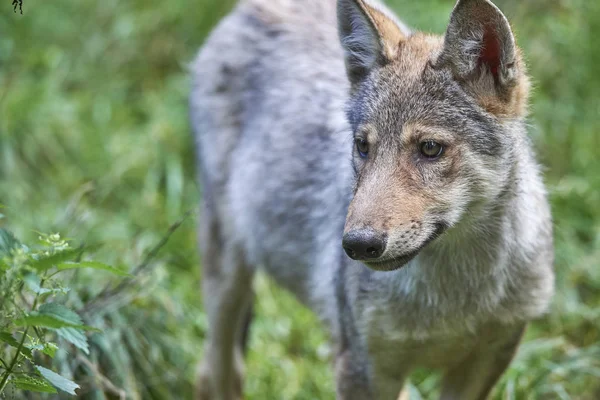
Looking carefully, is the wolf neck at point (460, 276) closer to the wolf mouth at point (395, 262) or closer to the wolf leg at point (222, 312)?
the wolf mouth at point (395, 262)

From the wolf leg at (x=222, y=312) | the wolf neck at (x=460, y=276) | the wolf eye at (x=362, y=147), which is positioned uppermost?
the wolf eye at (x=362, y=147)

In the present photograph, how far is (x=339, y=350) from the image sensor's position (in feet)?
15.8

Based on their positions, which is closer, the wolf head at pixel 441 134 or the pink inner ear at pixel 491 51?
the wolf head at pixel 441 134

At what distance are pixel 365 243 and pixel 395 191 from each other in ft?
0.97

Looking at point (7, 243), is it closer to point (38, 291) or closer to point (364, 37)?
point (38, 291)

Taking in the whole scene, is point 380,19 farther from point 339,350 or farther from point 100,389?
point 100,389

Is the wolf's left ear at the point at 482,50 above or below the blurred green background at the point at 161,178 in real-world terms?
above

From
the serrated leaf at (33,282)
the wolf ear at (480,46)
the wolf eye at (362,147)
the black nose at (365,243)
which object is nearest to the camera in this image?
the serrated leaf at (33,282)

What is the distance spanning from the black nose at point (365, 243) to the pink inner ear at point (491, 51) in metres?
0.94

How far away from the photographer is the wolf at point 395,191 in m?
3.98

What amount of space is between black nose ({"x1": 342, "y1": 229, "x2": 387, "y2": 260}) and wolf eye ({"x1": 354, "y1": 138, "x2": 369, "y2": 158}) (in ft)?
1.74

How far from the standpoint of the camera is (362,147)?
165 inches

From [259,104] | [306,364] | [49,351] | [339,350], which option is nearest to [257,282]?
[306,364]

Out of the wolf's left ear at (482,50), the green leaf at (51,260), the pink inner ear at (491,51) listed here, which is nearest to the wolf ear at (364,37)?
the wolf's left ear at (482,50)
